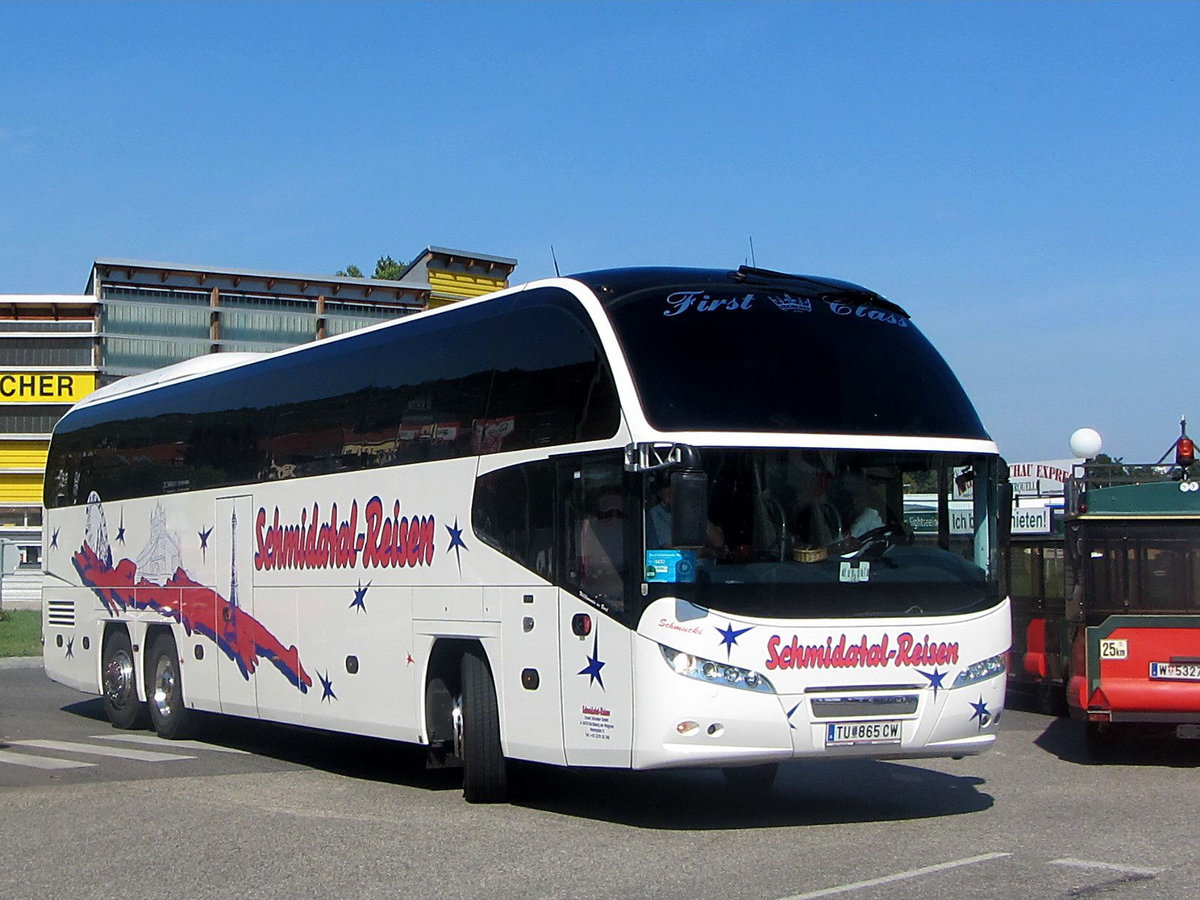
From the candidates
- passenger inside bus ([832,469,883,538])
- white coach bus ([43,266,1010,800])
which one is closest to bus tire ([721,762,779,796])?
white coach bus ([43,266,1010,800])

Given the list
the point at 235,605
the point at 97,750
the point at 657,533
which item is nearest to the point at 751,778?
the point at 657,533

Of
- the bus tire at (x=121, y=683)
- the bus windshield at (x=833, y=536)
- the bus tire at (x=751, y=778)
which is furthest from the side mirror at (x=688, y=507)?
the bus tire at (x=121, y=683)

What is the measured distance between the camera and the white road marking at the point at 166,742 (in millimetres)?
15188

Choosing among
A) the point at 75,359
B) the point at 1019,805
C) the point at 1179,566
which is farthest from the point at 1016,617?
the point at 75,359

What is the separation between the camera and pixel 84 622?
18.5 m

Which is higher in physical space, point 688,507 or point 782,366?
point 782,366

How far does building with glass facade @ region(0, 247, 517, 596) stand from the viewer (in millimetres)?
46250

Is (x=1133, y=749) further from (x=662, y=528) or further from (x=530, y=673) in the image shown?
(x=662, y=528)

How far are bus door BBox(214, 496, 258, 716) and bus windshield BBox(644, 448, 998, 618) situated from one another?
6453 millimetres

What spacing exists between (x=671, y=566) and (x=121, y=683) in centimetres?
1006

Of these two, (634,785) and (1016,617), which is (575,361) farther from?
(1016,617)

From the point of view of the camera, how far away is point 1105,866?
8.38 metres

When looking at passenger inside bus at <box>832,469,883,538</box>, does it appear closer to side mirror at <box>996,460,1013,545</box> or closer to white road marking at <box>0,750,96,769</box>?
side mirror at <box>996,460,1013,545</box>

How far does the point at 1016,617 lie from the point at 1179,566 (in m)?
4.48
